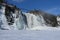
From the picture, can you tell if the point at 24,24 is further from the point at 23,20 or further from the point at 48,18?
the point at 48,18

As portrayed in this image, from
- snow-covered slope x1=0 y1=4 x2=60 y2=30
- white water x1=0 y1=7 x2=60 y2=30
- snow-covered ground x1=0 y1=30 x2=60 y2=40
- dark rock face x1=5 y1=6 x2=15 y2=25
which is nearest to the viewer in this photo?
snow-covered ground x1=0 y1=30 x2=60 y2=40

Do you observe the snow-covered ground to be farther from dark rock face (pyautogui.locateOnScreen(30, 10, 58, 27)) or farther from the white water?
dark rock face (pyautogui.locateOnScreen(30, 10, 58, 27))

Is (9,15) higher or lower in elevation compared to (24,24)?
higher

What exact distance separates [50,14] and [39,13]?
1139 mm

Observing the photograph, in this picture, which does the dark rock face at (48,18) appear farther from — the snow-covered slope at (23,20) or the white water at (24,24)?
the white water at (24,24)

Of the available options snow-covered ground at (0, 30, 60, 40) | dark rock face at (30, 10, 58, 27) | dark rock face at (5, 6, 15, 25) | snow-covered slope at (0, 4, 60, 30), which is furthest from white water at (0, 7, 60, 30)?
snow-covered ground at (0, 30, 60, 40)

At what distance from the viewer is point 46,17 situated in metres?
11.6

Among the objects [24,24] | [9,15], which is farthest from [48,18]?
[9,15]

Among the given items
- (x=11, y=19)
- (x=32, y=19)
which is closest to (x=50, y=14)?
(x=32, y=19)

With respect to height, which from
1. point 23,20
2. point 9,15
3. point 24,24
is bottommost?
point 24,24

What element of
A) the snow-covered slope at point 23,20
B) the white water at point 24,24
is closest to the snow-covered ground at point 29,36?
the snow-covered slope at point 23,20

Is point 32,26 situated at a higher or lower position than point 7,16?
lower

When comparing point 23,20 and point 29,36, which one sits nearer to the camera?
point 29,36

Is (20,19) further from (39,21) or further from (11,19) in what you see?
(39,21)
